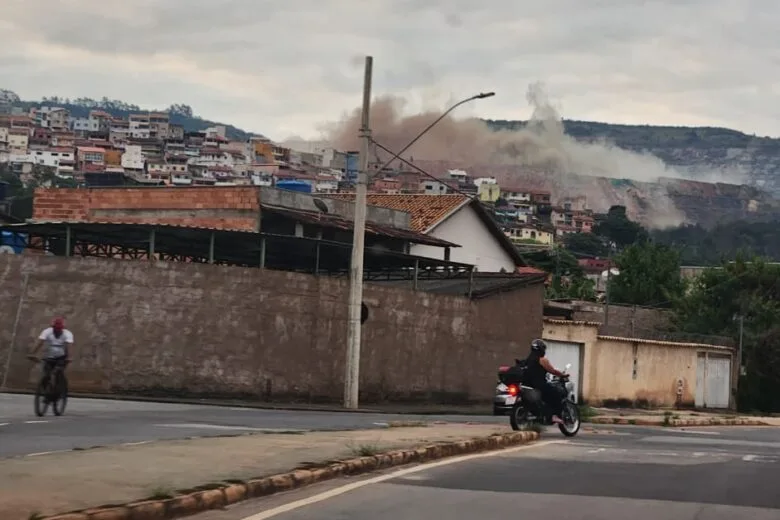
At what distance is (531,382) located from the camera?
65.9 ft

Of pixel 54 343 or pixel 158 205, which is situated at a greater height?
pixel 158 205

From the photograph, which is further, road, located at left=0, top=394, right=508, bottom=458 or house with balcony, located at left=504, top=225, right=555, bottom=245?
house with balcony, located at left=504, top=225, right=555, bottom=245

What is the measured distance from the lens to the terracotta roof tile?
57062 mm

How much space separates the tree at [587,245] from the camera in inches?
6132

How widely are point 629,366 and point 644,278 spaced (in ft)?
140

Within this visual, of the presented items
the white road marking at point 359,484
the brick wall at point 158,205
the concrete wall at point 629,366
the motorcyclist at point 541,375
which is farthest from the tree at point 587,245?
the white road marking at point 359,484

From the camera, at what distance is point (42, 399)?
66.9ft

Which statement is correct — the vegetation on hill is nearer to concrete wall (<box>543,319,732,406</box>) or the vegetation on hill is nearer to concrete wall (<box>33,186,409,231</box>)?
concrete wall (<box>543,319,732,406</box>)

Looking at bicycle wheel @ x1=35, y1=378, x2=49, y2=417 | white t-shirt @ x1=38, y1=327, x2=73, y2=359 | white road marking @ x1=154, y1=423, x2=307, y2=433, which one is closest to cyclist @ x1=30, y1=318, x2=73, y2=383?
white t-shirt @ x1=38, y1=327, x2=73, y2=359

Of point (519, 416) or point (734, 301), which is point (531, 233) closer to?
point (734, 301)

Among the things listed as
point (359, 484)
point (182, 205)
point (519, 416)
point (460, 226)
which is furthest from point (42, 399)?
point (460, 226)

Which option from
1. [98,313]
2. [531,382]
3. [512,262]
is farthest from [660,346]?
[531,382]

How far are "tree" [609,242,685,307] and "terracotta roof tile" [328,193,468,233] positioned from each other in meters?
29.3

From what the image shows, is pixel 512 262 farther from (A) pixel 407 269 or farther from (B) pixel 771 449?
(B) pixel 771 449
